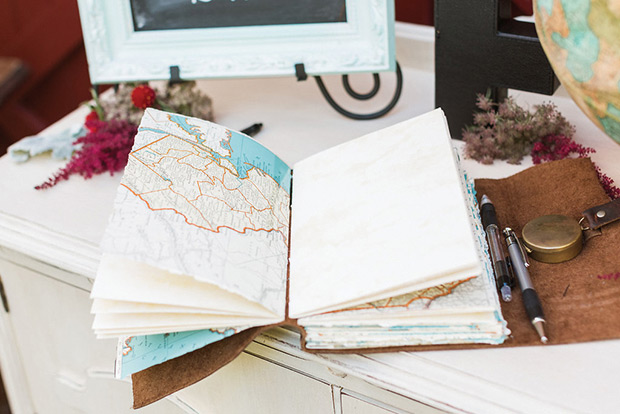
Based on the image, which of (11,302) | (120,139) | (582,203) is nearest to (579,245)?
(582,203)

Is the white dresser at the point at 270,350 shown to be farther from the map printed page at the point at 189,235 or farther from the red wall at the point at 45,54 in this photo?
the red wall at the point at 45,54

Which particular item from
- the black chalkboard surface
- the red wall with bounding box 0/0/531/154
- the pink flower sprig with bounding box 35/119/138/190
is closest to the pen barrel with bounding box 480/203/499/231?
the black chalkboard surface

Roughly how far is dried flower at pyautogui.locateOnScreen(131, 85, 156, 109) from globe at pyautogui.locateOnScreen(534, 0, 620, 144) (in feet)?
2.17

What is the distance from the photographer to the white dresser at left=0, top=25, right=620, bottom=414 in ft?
1.99

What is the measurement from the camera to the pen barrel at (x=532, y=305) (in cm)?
63

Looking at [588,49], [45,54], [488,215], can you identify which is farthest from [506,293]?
[45,54]

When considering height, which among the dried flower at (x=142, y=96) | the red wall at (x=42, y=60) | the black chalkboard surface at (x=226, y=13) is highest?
the black chalkboard surface at (x=226, y=13)

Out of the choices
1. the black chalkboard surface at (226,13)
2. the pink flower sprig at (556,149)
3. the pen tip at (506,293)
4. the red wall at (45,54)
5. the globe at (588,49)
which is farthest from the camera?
the red wall at (45,54)

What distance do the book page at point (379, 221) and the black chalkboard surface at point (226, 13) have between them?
1.00 feet

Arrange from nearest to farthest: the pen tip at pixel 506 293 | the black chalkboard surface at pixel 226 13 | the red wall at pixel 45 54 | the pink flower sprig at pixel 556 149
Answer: the pen tip at pixel 506 293 → the pink flower sprig at pixel 556 149 → the black chalkboard surface at pixel 226 13 → the red wall at pixel 45 54

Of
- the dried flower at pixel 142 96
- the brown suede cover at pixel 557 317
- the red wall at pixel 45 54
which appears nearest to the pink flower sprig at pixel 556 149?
the brown suede cover at pixel 557 317

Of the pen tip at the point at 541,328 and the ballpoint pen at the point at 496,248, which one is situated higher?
the ballpoint pen at the point at 496,248

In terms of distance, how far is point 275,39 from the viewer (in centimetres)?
104

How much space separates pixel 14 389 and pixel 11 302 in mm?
183
